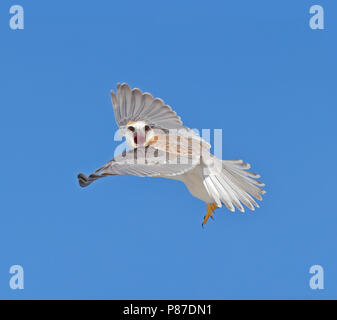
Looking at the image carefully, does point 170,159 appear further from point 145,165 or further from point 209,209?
point 209,209

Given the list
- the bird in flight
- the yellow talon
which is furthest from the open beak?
the yellow talon

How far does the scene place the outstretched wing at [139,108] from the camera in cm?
712

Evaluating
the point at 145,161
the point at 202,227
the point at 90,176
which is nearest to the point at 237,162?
the point at 202,227

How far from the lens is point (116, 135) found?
6758 millimetres

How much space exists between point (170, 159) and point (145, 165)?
1.15ft

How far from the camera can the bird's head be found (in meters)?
6.38

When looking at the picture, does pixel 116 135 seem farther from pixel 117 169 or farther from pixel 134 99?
pixel 117 169

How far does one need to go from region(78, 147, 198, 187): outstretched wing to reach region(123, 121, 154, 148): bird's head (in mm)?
533

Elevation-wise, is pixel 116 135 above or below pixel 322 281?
above

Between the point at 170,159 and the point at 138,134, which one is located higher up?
the point at 138,134

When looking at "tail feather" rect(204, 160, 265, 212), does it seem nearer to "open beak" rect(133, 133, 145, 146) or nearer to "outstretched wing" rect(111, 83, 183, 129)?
"open beak" rect(133, 133, 145, 146)

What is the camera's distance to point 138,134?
6.49 metres

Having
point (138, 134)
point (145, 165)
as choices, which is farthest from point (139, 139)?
point (145, 165)

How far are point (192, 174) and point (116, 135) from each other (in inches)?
50.6
